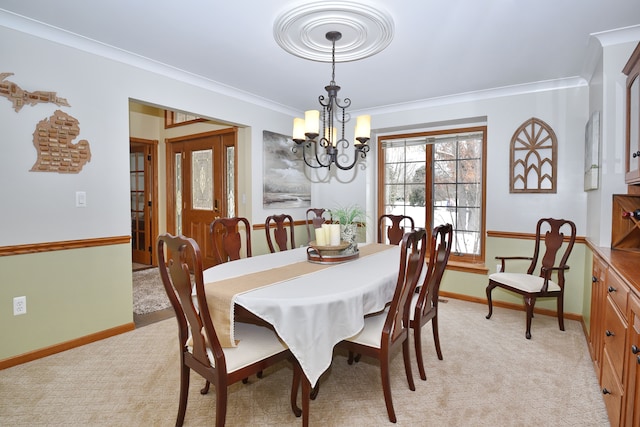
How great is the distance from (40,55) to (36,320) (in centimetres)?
188

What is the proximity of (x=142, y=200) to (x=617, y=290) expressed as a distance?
5.88m

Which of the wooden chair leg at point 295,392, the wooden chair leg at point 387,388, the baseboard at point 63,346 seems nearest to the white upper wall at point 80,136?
the baseboard at point 63,346

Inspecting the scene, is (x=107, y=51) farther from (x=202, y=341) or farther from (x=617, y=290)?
(x=617, y=290)

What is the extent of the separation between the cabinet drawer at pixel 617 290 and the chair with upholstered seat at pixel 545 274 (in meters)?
1.02

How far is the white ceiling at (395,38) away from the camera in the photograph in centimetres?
219

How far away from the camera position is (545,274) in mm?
2986

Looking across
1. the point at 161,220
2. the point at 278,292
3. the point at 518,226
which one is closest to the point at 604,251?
the point at 518,226

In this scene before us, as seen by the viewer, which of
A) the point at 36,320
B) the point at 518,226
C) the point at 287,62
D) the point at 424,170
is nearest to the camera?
the point at 36,320

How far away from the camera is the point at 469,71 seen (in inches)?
128

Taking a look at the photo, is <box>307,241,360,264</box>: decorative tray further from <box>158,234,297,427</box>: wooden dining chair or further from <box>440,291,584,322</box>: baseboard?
<box>440,291,584,322</box>: baseboard

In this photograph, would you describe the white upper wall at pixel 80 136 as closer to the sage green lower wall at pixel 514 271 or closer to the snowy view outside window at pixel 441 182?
the snowy view outside window at pixel 441 182

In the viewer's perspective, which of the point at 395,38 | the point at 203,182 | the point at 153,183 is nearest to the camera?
the point at 395,38

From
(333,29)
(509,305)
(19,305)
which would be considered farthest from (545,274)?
(19,305)

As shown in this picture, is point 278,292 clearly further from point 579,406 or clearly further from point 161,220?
point 161,220
